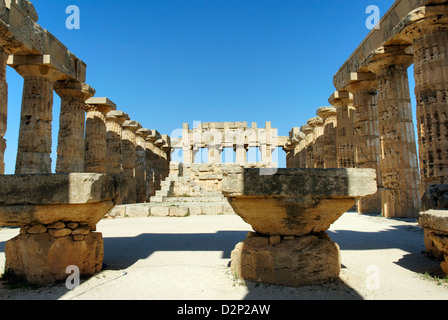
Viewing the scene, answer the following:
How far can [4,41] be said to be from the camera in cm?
767

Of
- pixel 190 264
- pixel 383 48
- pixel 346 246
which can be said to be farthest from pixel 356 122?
pixel 190 264

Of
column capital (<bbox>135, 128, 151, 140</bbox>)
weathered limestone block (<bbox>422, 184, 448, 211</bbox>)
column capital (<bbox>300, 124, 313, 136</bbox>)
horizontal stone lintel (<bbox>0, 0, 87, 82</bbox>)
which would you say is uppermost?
horizontal stone lintel (<bbox>0, 0, 87, 82</bbox>)

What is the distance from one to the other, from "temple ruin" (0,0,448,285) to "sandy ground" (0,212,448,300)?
0.26 metres

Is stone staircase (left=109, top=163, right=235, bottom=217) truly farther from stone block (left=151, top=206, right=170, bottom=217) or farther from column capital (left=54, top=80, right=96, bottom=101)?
column capital (left=54, top=80, right=96, bottom=101)

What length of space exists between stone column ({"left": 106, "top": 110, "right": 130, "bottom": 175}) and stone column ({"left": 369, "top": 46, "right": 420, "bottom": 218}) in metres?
12.2

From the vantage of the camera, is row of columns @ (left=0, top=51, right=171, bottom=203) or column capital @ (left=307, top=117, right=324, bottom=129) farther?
column capital @ (left=307, top=117, right=324, bottom=129)

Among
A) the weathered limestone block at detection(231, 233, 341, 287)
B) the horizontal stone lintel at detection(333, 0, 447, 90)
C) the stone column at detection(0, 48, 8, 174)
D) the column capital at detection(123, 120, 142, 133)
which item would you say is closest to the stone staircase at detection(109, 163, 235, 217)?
the column capital at detection(123, 120, 142, 133)

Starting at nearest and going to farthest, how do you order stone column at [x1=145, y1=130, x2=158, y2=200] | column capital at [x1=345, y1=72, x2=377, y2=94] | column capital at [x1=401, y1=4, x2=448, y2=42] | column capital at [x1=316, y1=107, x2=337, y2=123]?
column capital at [x1=401, y1=4, x2=448, y2=42]
column capital at [x1=345, y1=72, x2=377, y2=94]
column capital at [x1=316, y1=107, x2=337, y2=123]
stone column at [x1=145, y1=130, x2=158, y2=200]

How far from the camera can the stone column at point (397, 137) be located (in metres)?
8.91

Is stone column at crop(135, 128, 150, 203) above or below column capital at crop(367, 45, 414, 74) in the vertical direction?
below

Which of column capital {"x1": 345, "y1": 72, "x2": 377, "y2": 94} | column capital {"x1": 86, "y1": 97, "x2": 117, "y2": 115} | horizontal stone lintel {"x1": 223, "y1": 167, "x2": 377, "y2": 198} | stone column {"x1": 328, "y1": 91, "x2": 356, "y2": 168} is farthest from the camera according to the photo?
column capital {"x1": 86, "y1": 97, "x2": 117, "y2": 115}

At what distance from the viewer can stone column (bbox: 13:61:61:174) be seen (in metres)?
9.12
